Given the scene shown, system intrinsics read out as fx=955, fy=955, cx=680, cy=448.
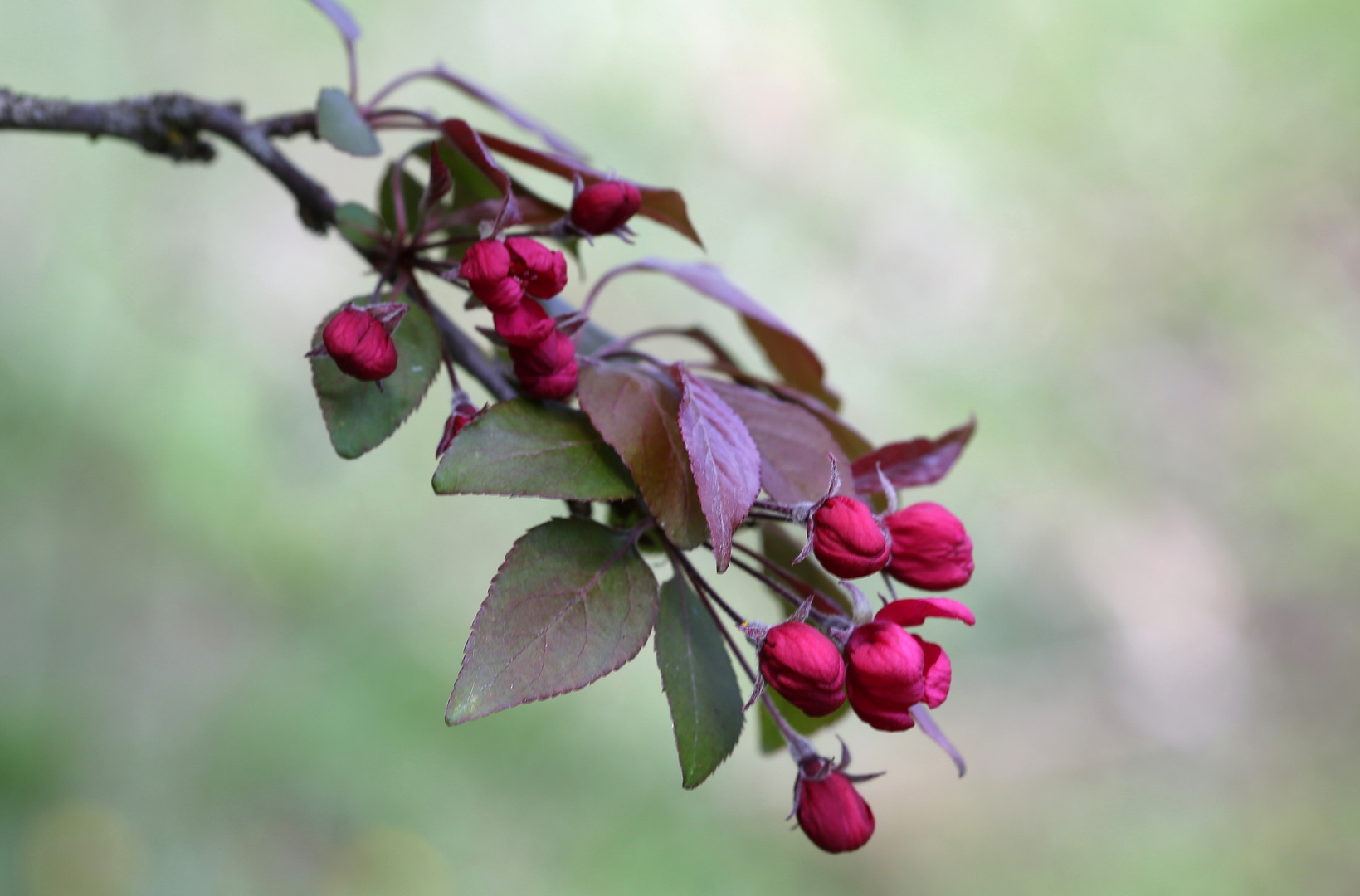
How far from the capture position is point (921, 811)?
1.81m

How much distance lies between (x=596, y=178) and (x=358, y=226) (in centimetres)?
13

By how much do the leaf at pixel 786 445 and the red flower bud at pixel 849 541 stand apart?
4 centimetres

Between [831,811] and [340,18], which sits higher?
[340,18]

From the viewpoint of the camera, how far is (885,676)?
326mm

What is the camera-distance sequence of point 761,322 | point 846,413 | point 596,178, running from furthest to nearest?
point 846,413 → point 761,322 → point 596,178

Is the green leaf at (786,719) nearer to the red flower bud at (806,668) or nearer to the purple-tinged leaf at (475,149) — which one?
the red flower bud at (806,668)

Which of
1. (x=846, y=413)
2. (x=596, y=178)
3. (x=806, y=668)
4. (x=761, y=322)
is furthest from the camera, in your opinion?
(x=846, y=413)

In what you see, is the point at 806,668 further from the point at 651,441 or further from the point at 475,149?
the point at 475,149

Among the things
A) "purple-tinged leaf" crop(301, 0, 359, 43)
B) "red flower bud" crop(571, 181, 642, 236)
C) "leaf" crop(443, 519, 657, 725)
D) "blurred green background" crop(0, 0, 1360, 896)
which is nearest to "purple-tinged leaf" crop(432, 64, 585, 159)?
"purple-tinged leaf" crop(301, 0, 359, 43)

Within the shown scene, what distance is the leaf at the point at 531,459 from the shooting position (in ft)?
1.12

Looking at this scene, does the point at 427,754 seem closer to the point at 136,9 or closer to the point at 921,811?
the point at 921,811

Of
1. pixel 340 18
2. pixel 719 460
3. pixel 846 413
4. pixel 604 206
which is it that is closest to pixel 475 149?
pixel 604 206

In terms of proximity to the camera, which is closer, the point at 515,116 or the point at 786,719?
the point at 786,719

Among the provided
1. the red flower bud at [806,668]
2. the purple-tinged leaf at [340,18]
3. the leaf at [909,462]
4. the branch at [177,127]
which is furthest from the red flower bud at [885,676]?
the purple-tinged leaf at [340,18]
